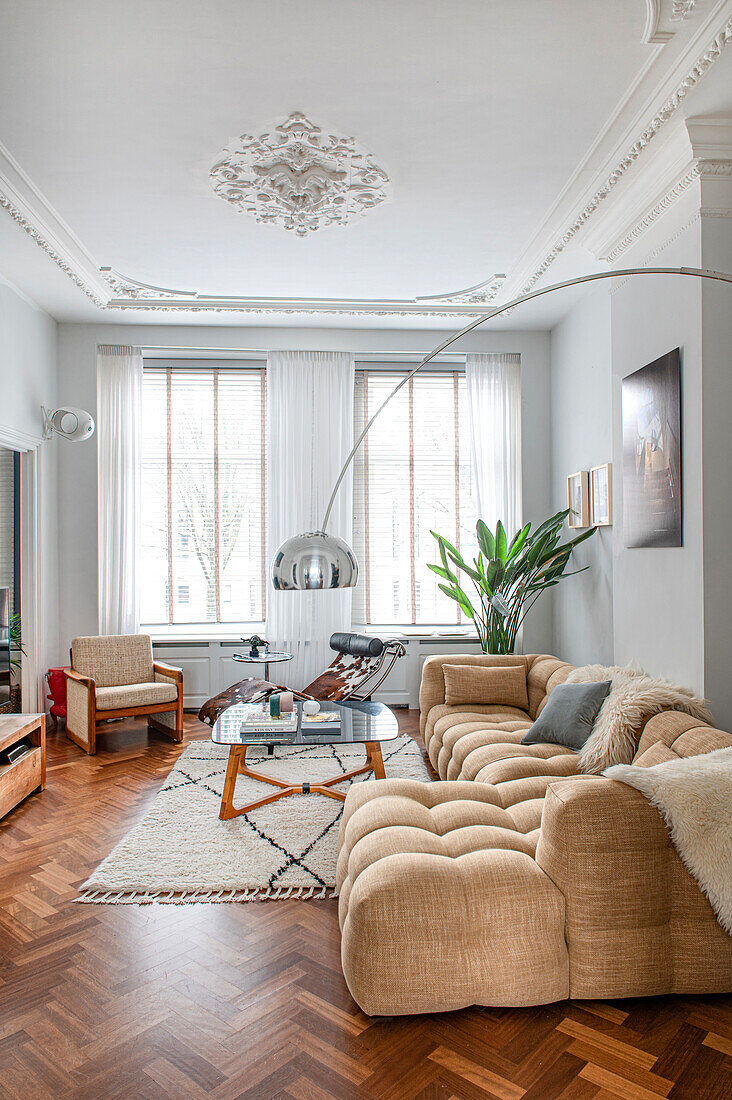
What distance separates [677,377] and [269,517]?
11.3 feet

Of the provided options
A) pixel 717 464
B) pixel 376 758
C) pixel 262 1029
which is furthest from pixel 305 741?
pixel 717 464

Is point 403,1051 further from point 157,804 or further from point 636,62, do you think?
point 636,62

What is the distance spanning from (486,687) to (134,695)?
2296 millimetres

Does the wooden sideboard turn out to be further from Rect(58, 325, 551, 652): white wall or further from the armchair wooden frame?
Rect(58, 325, 551, 652): white wall

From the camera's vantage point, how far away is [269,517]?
19.1ft

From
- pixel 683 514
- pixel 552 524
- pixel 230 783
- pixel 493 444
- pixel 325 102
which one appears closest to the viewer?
pixel 325 102

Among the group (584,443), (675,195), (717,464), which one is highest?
(675,195)

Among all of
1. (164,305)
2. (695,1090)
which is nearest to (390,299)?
(164,305)

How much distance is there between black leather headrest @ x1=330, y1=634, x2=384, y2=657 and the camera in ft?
16.9

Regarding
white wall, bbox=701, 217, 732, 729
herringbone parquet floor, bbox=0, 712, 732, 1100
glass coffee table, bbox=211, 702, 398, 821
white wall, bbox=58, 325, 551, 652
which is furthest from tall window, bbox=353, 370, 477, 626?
herringbone parquet floor, bbox=0, 712, 732, 1100

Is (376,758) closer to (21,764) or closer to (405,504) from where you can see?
(21,764)

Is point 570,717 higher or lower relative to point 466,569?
lower

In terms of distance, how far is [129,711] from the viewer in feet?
15.7

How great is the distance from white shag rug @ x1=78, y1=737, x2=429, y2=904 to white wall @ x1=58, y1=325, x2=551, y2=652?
2.10 meters
